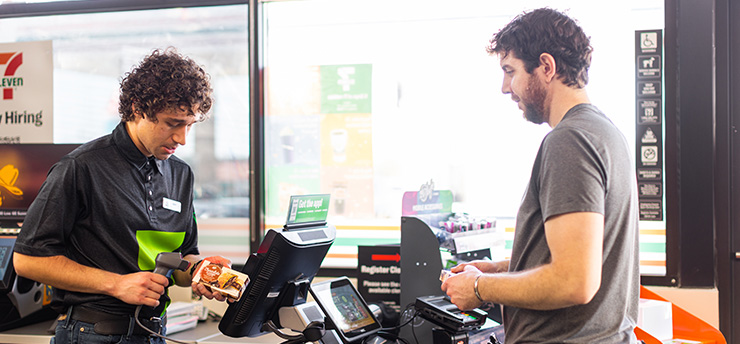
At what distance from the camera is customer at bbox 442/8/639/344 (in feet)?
4.12

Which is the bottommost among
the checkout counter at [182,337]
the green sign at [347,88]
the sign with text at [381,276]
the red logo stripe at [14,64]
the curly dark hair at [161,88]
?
the checkout counter at [182,337]

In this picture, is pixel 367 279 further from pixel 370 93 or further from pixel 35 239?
pixel 35 239

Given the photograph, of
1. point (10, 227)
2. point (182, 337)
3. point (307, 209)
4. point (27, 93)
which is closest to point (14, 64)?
point (27, 93)

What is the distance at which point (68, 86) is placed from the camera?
3.79 m

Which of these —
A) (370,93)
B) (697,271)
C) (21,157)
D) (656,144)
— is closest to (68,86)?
(21,157)

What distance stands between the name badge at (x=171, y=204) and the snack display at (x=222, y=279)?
35 cm

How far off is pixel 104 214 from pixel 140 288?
285mm

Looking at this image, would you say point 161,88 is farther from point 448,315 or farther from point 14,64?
point 14,64

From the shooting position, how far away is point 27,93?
3730 millimetres

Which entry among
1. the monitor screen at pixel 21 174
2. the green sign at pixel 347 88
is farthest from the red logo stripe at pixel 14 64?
the green sign at pixel 347 88

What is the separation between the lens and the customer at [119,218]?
1.69 m

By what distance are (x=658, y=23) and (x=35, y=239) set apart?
329 centimetres

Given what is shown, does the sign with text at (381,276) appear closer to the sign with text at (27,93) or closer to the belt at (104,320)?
the belt at (104,320)

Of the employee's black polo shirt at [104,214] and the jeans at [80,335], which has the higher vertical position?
the employee's black polo shirt at [104,214]
